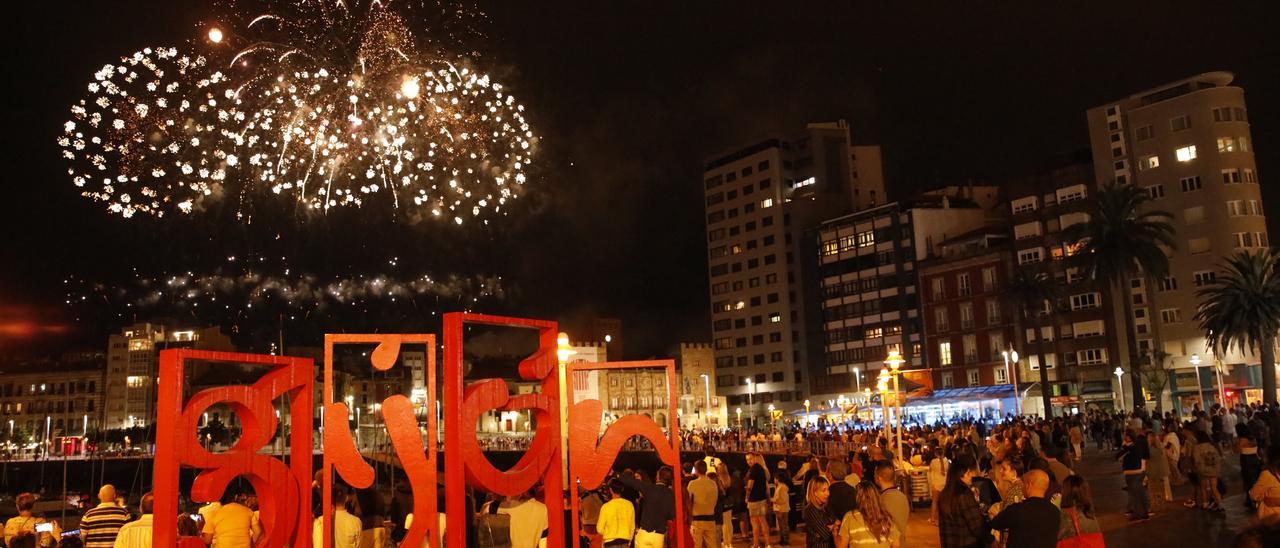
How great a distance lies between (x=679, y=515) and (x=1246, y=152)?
212 ft

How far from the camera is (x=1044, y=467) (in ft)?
28.2

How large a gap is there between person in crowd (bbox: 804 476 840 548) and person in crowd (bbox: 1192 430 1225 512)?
1045 centimetres

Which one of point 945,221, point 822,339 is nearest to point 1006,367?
point 945,221

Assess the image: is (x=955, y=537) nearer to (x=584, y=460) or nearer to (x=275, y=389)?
(x=584, y=460)

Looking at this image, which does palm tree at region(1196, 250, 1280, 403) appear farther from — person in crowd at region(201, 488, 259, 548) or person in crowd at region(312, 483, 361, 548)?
person in crowd at region(201, 488, 259, 548)

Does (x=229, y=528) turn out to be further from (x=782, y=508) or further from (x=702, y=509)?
→ (x=782, y=508)

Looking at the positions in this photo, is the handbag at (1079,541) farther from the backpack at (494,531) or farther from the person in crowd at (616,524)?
the backpack at (494,531)

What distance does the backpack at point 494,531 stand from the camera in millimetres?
9617

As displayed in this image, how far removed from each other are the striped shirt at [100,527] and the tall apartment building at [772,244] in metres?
83.1

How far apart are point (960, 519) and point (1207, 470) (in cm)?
1101

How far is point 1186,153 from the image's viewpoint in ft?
206

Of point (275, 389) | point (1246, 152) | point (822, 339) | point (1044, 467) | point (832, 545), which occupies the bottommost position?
point (832, 545)

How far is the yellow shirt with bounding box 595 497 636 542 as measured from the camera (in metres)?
10.2

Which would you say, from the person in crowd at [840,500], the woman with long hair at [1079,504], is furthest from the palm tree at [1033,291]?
the person in crowd at [840,500]
